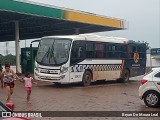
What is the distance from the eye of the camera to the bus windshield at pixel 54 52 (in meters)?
19.5

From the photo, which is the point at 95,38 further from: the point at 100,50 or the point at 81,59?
the point at 81,59

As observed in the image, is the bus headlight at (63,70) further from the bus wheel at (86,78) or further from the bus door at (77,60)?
the bus wheel at (86,78)

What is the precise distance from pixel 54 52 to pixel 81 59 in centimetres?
168

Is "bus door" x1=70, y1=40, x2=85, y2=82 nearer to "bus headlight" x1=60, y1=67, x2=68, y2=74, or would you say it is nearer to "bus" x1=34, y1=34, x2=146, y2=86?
"bus" x1=34, y1=34, x2=146, y2=86

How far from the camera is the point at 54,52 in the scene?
64.6 ft

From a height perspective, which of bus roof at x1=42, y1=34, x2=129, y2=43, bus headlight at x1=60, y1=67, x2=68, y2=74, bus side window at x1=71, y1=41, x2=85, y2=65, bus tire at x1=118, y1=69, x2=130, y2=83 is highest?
bus roof at x1=42, y1=34, x2=129, y2=43

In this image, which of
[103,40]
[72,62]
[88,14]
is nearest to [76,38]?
[72,62]

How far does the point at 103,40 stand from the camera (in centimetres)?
2255

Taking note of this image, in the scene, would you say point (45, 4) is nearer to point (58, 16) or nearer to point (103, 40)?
point (58, 16)

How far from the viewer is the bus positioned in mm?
19469

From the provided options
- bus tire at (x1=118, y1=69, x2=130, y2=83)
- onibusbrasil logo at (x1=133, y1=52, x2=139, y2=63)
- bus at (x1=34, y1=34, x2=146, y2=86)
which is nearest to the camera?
bus at (x1=34, y1=34, x2=146, y2=86)

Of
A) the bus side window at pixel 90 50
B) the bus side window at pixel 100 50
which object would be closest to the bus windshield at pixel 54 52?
the bus side window at pixel 90 50

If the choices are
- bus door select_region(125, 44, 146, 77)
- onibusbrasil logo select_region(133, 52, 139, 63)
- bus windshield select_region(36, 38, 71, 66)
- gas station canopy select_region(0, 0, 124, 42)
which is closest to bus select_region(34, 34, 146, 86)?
bus windshield select_region(36, 38, 71, 66)

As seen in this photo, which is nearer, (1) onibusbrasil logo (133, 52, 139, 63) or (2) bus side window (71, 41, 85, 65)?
(2) bus side window (71, 41, 85, 65)
